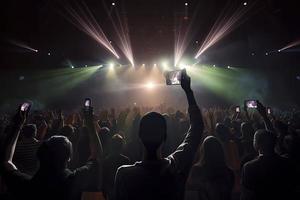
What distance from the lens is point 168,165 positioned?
5.86 ft

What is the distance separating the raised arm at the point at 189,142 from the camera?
190cm

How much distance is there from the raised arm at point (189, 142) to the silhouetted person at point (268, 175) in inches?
43.7

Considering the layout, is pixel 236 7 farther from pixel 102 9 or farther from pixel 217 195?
pixel 217 195

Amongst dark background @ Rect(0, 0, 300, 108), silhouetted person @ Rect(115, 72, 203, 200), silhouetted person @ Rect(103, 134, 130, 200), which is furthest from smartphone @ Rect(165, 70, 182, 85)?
dark background @ Rect(0, 0, 300, 108)

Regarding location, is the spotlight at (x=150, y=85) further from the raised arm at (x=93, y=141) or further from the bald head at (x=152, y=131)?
the bald head at (x=152, y=131)

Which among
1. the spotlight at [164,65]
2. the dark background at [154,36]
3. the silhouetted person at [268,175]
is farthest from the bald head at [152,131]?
the spotlight at [164,65]

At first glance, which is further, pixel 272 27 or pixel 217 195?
pixel 272 27

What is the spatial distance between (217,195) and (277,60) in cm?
1934

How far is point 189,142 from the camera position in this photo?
203cm

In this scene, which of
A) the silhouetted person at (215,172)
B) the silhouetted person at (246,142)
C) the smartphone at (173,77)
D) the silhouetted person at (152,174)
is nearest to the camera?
the silhouetted person at (152,174)

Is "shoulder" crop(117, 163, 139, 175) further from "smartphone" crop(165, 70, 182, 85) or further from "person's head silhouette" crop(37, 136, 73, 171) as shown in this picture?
Answer: "smartphone" crop(165, 70, 182, 85)

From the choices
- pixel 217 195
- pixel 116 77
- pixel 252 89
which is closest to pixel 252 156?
pixel 217 195

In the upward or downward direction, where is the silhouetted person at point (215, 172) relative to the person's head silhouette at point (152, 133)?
downward

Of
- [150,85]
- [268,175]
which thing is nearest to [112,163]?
[268,175]
